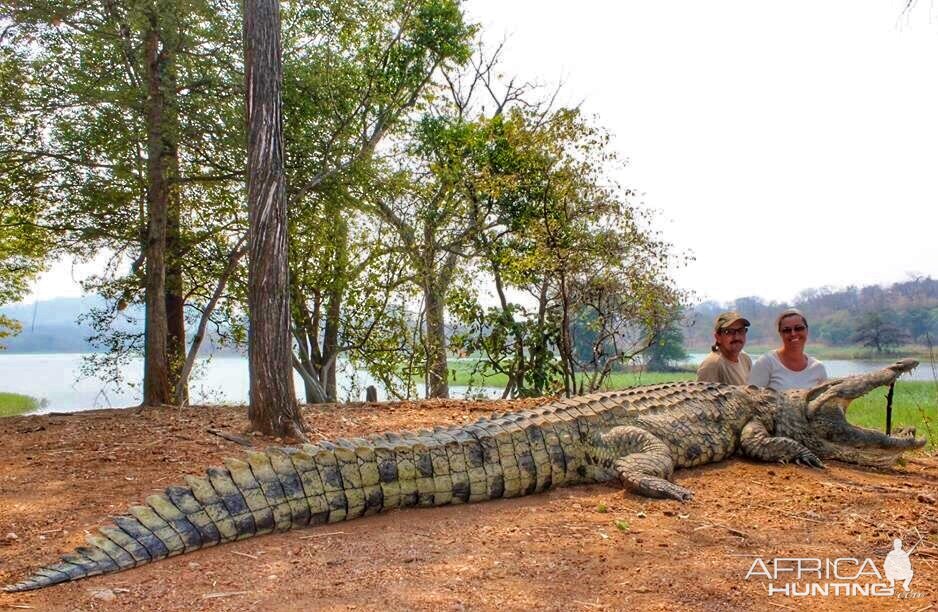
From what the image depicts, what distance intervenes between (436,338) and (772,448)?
8930mm

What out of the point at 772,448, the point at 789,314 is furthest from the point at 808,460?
the point at 789,314

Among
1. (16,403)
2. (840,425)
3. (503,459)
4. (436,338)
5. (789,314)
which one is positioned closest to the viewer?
(503,459)

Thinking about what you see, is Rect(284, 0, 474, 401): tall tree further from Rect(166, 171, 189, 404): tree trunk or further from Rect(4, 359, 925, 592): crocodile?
Rect(4, 359, 925, 592): crocodile

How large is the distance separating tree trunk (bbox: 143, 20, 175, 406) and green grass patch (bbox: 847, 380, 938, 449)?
854 centimetres

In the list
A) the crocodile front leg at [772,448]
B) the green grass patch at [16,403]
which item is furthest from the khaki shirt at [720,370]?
the green grass patch at [16,403]

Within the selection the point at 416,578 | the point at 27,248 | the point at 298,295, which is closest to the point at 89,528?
the point at 416,578

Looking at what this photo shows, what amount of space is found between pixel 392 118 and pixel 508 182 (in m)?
3.59

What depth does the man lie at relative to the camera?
236 inches

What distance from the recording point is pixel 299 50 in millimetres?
9320

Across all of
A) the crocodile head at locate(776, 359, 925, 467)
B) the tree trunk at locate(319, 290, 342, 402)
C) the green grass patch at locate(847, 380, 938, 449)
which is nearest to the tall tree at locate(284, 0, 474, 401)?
the tree trunk at locate(319, 290, 342, 402)

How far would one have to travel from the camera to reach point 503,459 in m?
4.30

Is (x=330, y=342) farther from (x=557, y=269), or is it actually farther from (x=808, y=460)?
(x=808, y=460)

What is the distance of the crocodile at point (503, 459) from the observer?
3309 mm

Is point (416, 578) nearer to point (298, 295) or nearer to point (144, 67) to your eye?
point (144, 67)
